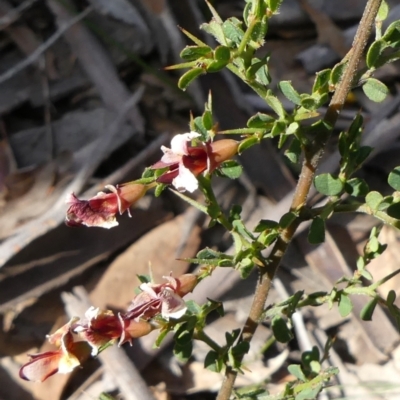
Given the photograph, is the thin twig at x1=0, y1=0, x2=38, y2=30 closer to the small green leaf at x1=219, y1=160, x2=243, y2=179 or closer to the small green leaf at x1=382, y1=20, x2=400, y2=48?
the small green leaf at x1=219, y1=160, x2=243, y2=179

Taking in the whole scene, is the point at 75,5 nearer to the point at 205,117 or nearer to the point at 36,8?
the point at 36,8

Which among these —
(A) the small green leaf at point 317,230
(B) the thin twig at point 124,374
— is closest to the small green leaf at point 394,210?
(A) the small green leaf at point 317,230

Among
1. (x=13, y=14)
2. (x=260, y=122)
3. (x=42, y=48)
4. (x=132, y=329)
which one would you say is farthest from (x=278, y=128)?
(x=13, y=14)

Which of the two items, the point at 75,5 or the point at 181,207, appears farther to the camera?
the point at 75,5

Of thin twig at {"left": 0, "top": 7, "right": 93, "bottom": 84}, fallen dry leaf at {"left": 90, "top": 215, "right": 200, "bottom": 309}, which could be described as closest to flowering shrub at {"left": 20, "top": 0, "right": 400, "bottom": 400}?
fallen dry leaf at {"left": 90, "top": 215, "right": 200, "bottom": 309}

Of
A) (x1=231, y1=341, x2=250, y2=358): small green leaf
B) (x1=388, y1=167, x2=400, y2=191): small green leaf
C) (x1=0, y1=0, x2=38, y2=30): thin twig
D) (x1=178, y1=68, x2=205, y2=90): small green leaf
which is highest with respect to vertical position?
(x1=0, y1=0, x2=38, y2=30): thin twig

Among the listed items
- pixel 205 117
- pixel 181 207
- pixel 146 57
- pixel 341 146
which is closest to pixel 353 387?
pixel 181 207

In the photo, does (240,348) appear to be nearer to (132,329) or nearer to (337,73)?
(132,329)

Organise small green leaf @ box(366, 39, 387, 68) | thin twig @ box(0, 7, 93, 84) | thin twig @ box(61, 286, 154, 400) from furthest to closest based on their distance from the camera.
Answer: thin twig @ box(0, 7, 93, 84), thin twig @ box(61, 286, 154, 400), small green leaf @ box(366, 39, 387, 68)
